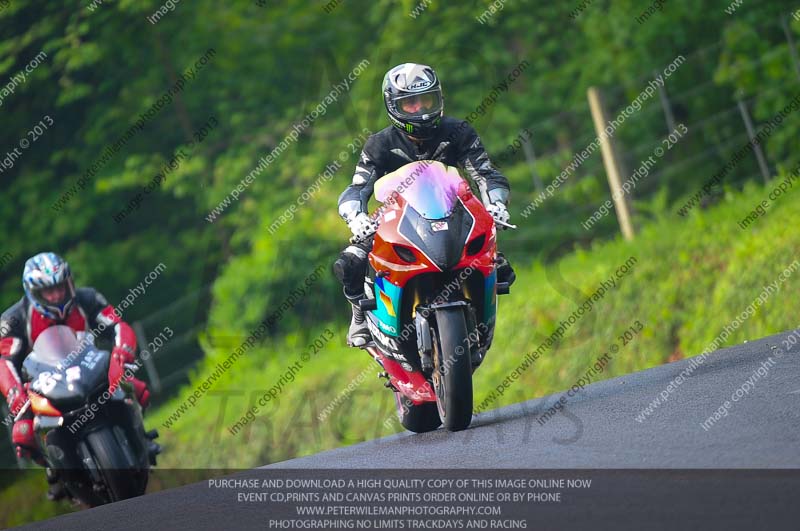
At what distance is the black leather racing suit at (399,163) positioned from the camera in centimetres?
909

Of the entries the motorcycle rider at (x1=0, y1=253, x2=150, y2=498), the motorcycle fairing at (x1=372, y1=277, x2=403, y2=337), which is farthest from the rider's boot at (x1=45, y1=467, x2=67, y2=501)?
the motorcycle fairing at (x1=372, y1=277, x2=403, y2=337)

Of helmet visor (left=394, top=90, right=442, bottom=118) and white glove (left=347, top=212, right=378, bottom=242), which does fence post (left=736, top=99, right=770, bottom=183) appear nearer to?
helmet visor (left=394, top=90, right=442, bottom=118)

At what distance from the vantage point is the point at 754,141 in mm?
15438

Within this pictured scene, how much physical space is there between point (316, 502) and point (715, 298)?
670 centimetres

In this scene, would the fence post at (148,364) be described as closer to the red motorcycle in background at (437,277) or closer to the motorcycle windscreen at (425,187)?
the red motorcycle in background at (437,277)

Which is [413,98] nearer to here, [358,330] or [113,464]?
[358,330]

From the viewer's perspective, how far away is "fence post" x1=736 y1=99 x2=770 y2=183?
50.4 feet

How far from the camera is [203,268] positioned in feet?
91.9

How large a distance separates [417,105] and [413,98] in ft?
0.17

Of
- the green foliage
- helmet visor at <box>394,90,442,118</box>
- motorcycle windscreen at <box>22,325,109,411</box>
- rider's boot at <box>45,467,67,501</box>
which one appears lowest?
the green foliage

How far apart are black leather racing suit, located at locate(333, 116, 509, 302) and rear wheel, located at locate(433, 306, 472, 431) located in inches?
36.9

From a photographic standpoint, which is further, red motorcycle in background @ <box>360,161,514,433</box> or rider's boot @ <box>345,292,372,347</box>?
rider's boot @ <box>345,292,372,347</box>

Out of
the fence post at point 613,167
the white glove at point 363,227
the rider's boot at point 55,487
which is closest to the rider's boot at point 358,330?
the white glove at point 363,227

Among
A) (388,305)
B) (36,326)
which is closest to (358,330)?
(388,305)
